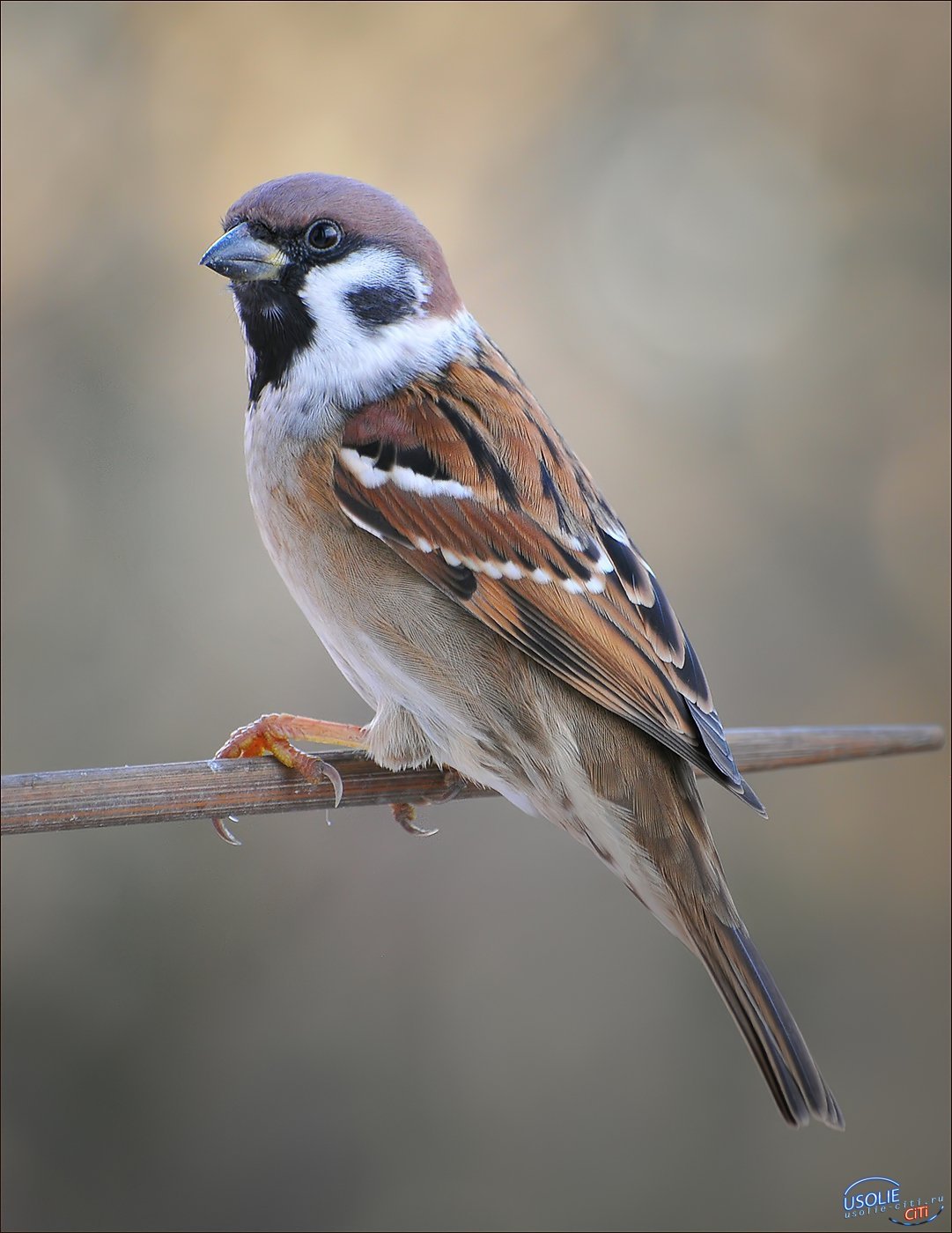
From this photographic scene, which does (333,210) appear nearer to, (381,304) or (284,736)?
(381,304)

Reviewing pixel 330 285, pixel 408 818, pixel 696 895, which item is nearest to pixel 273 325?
Result: pixel 330 285

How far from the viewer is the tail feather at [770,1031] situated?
1.54 meters

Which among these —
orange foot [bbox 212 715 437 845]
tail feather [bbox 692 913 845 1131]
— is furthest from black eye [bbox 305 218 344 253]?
tail feather [bbox 692 913 845 1131]

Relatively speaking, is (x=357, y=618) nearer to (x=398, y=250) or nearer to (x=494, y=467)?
(x=494, y=467)

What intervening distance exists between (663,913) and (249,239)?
3.41 feet

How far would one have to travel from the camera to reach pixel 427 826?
2176 millimetres

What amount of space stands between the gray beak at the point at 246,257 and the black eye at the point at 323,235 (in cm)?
4

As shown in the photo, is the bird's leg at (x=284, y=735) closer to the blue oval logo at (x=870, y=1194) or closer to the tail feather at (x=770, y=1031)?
the tail feather at (x=770, y=1031)

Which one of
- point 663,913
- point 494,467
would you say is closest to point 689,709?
point 663,913

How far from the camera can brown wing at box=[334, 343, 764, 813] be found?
5.49ft

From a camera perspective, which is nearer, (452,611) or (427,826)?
(452,611)

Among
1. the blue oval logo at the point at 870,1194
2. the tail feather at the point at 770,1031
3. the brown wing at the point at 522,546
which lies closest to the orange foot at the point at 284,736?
the brown wing at the point at 522,546

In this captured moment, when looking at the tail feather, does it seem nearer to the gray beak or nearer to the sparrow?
the sparrow

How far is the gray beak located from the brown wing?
0.23 meters
